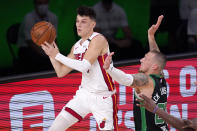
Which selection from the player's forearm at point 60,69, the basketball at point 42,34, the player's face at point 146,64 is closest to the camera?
the player's face at point 146,64

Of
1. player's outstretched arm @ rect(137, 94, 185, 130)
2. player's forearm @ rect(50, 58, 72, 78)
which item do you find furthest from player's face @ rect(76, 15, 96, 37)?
player's outstretched arm @ rect(137, 94, 185, 130)

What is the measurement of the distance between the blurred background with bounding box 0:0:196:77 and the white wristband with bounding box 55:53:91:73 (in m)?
1.46

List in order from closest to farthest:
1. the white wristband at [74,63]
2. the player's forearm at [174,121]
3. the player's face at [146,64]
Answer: the player's forearm at [174,121]
the player's face at [146,64]
the white wristband at [74,63]

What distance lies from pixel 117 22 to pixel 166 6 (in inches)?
34.6

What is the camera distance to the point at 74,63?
513 cm

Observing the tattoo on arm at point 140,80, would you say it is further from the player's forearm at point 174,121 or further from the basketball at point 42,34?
the basketball at point 42,34

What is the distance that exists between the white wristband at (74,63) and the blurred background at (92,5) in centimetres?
146

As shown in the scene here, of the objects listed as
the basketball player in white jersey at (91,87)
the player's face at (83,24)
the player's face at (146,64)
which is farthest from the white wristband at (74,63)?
the player's face at (146,64)

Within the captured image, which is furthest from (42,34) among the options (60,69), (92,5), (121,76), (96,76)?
(92,5)

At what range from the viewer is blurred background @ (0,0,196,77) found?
6387 mm

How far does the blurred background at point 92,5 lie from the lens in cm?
639

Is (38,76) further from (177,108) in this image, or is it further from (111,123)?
(177,108)

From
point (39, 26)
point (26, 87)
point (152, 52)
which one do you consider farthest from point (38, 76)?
point (152, 52)

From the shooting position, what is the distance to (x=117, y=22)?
23.2 ft
